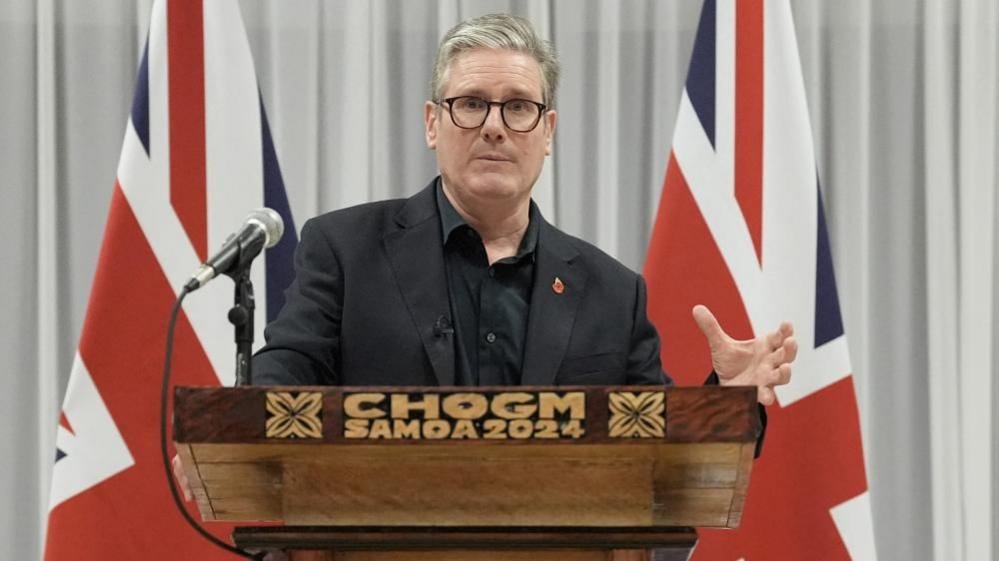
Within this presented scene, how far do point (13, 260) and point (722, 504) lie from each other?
2.65 m

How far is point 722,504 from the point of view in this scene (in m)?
1.43

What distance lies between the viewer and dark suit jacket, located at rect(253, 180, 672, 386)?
205 cm

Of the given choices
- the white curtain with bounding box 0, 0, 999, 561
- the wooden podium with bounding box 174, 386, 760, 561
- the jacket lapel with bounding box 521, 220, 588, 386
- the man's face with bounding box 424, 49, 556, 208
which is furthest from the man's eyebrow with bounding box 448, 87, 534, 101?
the white curtain with bounding box 0, 0, 999, 561

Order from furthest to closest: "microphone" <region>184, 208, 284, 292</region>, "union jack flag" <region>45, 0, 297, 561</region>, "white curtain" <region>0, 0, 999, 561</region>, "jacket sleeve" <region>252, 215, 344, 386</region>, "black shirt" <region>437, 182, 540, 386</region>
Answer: "white curtain" <region>0, 0, 999, 561</region> < "union jack flag" <region>45, 0, 297, 561</region> < "black shirt" <region>437, 182, 540, 386</region> < "jacket sleeve" <region>252, 215, 344, 386</region> < "microphone" <region>184, 208, 284, 292</region>

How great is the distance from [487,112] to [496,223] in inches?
8.6

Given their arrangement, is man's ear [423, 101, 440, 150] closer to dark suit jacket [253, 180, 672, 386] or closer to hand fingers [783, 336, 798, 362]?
dark suit jacket [253, 180, 672, 386]

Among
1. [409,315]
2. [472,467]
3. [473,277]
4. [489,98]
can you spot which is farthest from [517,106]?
[472,467]

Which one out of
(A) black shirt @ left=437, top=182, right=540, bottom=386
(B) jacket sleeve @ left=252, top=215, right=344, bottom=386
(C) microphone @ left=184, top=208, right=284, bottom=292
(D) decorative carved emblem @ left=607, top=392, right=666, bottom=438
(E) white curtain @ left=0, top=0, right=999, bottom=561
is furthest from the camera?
(E) white curtain @ left=0, top=0, right=999, bottom=561

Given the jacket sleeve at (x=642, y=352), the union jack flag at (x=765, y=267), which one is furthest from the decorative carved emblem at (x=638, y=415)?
the union jack flag at (x=765, y=267)

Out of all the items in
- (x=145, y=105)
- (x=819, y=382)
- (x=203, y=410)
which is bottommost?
(x=819, y=382)

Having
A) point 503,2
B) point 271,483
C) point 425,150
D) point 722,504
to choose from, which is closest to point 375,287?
point 271,483

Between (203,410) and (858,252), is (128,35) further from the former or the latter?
(203,410)

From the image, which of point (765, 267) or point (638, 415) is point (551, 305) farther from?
point (765, 267)

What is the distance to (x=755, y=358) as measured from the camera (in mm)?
1808
